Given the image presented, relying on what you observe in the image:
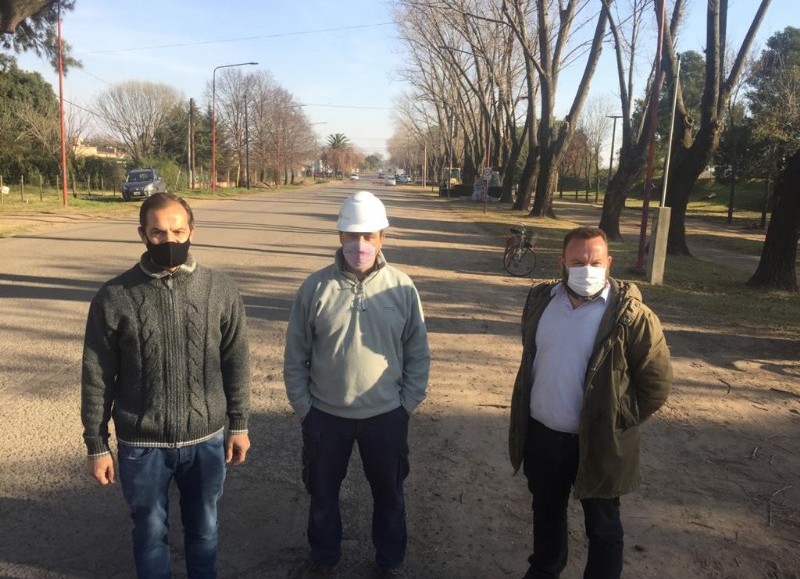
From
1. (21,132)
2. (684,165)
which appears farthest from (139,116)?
(684,165)

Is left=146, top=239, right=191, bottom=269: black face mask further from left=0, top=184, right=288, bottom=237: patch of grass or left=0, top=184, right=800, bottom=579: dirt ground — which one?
left=0, top=184, right=288, bottom=237: patch of grass

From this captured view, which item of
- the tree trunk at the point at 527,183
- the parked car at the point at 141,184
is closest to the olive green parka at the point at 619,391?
the tree trunk at the point at 527,183

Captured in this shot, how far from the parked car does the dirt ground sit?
25903 mm

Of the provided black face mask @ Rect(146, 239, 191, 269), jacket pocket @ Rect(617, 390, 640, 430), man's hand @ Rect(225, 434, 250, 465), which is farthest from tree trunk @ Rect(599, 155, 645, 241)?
black face mask @ Rect(146, 239, 191, 269)

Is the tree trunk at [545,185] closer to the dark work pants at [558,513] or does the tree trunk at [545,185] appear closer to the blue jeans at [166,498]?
the dark work pants at [558,513]

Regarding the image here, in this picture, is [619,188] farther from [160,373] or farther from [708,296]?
[160,373]

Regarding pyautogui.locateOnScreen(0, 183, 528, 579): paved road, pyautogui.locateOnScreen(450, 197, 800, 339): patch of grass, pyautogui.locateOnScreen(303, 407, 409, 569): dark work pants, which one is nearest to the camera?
pyautogui.locateOnScreen(303, 407, 409, 569): dark work pants

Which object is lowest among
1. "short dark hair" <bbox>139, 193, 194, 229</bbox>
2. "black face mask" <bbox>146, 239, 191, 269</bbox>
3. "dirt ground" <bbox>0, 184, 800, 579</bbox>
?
"dirt ground" <bbox>0, 184, 800, 579</bbox>

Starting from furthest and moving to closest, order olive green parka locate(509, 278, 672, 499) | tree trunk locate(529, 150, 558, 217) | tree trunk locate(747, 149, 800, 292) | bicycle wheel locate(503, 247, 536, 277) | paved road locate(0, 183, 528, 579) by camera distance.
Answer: tree trunk locate(529, 150, 558, 217), bicycle wheel locate(503, 247, 536, 277), tree trunk locate(747, 149, 800, 292), paved road locate(0, 183, 528, 579), olive green parka locate(509, 278, 672, 499)

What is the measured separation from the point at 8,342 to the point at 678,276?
1166 centimetres

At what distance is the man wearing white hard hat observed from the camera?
2.65 m

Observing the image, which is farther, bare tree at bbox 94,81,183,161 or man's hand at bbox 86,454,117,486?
bare tree at bbox 94,81,183,161

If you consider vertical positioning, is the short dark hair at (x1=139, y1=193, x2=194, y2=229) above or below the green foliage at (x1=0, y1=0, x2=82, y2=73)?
below

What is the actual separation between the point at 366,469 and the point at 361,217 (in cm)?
114
